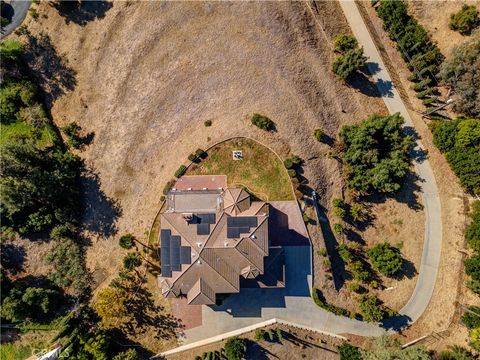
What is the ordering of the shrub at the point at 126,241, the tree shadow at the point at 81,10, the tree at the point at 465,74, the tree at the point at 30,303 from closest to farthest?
1. the tree at the point at 465,74
2. the tree at the point at 30,303
3. the shrub at the point at 126,241
4. the tree shadow at the point at 81,10

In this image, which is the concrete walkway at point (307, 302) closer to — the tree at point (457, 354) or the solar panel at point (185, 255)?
the tree at point (457, 354)

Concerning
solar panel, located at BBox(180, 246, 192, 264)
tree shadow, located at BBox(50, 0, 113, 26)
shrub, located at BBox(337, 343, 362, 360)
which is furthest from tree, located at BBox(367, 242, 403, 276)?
tree shadow, located at BBox(50, 0, 113, 26)

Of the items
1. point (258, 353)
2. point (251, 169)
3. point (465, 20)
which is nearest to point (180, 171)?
point (251, 169)

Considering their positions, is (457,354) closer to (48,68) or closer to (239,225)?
(239,225)

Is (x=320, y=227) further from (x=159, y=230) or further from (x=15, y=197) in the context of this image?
(x=15, y=197)

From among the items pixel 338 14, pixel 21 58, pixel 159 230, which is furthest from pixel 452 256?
pixel 21 58

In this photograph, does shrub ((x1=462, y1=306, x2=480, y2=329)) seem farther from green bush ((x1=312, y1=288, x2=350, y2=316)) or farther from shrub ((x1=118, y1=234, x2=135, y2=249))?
shrub ((x1=118, y1=234, x2=135, y2=249))

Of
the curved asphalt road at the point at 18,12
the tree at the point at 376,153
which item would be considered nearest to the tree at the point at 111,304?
the tree at the point at 376,153
